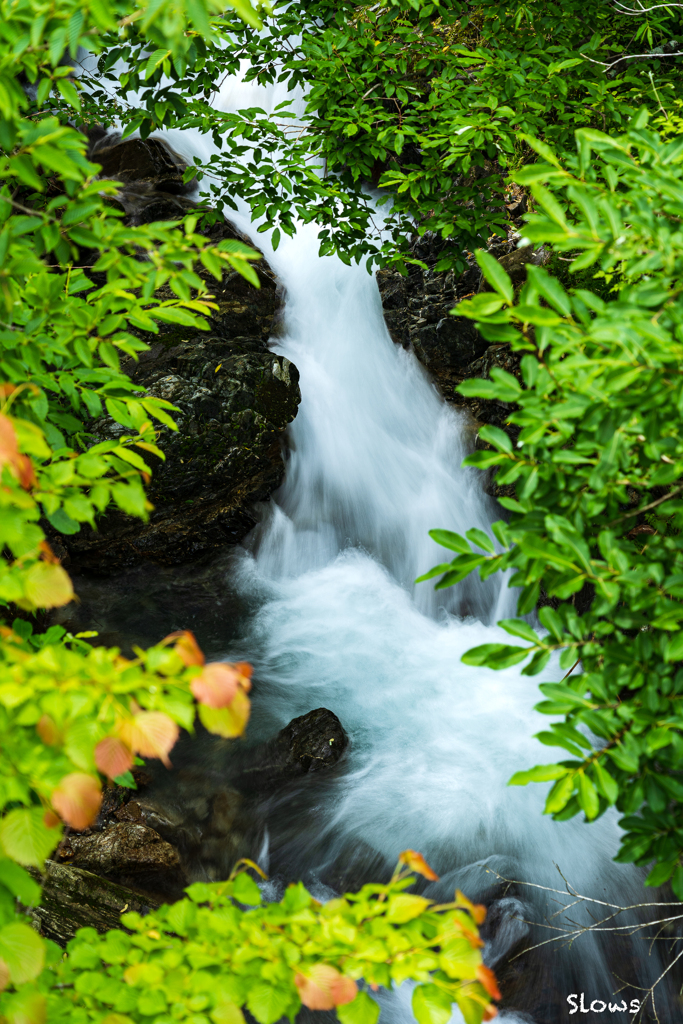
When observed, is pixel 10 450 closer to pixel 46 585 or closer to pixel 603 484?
pixel 46 585

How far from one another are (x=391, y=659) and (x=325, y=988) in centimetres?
462

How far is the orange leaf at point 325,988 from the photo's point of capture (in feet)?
3.78

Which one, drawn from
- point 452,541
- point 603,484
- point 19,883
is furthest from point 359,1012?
point 603,484

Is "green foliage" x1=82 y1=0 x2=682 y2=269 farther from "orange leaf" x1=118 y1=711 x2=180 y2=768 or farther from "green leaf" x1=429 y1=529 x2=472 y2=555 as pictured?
"orange leaf" x1=118 y1=711 x2=180 y2=768

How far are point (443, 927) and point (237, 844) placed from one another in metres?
3.47

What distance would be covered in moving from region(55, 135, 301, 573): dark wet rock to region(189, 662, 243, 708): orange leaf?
4.88 meters

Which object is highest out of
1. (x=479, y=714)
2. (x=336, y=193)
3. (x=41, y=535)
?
(x=336, y=193)

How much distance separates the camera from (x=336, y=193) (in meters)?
4.20

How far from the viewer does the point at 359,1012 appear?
120cm

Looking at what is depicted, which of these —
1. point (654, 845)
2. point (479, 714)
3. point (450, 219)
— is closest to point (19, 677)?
point (654, 845)

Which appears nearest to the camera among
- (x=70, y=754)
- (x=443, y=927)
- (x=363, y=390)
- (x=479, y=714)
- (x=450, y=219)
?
(x=70, y=754)

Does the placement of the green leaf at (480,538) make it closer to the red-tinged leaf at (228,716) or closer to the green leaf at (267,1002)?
the red-tinged leaf at (228,716)

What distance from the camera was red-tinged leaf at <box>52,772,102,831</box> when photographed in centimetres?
98

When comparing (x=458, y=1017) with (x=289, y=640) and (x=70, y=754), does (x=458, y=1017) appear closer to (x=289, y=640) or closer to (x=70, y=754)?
(x=289, y=640)
